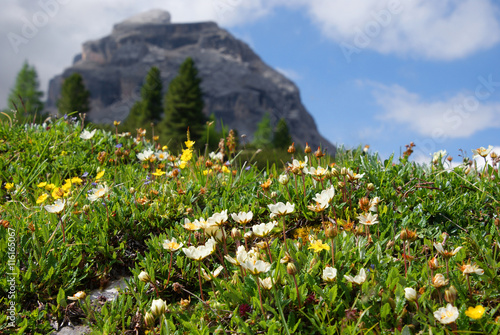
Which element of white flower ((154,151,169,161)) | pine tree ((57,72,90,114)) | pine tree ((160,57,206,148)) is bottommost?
white flower ((154,151,169,161))

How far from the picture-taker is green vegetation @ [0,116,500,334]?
191cm

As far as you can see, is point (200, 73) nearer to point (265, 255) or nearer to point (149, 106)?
point (149, 106)

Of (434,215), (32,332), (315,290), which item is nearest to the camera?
(315,290)

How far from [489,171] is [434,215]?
965 millimetres

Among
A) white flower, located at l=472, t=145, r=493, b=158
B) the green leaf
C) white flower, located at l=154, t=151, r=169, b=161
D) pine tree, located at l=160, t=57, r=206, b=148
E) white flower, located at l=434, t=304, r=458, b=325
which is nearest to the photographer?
white flower, located at l=434, t=304, r=458, b=325

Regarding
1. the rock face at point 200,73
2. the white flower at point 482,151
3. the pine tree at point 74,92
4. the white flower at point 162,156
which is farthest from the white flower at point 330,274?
the rock face at point 200,73

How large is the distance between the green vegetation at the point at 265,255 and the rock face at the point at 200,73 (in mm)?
86866

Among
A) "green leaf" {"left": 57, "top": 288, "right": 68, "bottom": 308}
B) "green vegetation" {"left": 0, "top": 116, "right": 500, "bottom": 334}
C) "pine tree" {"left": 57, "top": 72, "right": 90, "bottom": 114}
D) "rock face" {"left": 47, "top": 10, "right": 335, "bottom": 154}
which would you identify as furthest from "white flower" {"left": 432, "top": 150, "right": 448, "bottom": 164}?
"rock face" {"left": 47, "top": 10, "right": 335, "bottom": 154}

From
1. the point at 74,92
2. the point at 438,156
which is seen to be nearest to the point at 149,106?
the point at 74,92

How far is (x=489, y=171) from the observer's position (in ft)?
11.5

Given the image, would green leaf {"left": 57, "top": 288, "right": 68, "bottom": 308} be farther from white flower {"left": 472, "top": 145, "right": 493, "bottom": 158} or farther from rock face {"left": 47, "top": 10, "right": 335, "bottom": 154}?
rock face {"left": 47, "top": 10, "right": 335, "bottom": 154}

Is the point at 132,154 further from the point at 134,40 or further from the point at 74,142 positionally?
the point at 134,40

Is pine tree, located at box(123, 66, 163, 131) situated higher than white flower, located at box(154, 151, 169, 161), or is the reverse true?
pine tree, located at box(123, 66, 163, 131)

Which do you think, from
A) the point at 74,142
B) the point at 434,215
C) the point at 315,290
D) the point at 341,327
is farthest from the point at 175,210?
the point at 74,142
